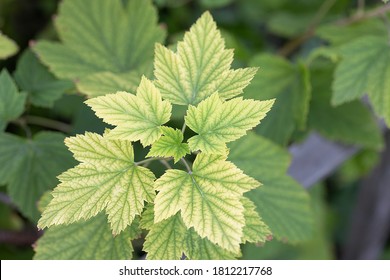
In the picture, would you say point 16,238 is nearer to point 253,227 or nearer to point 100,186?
point 100,186

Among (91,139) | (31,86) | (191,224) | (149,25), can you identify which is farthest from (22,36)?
(191,224)

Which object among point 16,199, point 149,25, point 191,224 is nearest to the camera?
point 191,224

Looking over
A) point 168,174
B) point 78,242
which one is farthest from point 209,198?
point 78,242

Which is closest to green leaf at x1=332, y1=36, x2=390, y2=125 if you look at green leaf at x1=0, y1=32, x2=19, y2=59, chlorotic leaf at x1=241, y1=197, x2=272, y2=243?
chlorotic leaf at x1=241, y1=197, x2=272, y2=243

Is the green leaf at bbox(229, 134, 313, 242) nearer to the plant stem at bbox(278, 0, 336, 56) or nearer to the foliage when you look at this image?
the foliage

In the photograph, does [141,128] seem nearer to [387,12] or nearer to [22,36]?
[387,12]
